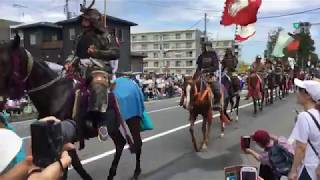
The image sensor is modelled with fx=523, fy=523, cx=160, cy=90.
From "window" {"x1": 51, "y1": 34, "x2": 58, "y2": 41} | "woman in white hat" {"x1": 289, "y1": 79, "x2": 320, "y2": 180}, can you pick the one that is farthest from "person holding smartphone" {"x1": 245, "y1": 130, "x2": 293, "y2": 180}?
"window" {"x1": 51, "y1": 34, "x2": 58, "y2": 41}

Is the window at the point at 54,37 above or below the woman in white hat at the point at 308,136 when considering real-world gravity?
above

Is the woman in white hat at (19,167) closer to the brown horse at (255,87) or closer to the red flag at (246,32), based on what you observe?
the red flag at (246,32)

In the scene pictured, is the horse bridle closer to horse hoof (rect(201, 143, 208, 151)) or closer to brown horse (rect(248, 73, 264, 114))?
horse hoof (rect(201, 143, 208, 151))

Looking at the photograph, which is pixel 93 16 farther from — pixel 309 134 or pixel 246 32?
pixel 246 32

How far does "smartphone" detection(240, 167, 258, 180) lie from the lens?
5660mm

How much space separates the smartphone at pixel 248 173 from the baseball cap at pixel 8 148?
3476mm

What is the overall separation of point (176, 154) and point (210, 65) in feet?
8.22

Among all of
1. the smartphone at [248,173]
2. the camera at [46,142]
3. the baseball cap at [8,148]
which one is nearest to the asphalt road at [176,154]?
the smartphone at [248,173]

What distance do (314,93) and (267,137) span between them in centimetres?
141

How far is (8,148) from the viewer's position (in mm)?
2559

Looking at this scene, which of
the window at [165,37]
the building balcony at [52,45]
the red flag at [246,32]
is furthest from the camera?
the window at [165,37]

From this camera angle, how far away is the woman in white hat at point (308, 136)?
4914 mm

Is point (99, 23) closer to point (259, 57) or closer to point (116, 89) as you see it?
point (116, 89)

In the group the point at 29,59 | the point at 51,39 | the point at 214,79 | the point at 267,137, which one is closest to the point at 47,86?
the point at 29,59
